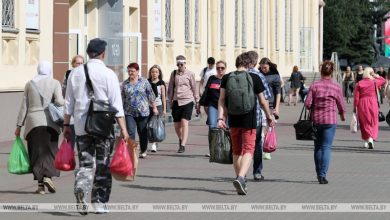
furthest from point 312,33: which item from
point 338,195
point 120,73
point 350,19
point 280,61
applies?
point 338,195

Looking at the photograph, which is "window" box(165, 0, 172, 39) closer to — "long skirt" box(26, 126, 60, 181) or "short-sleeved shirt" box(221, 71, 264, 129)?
"short-sleeved shirt" box(221, 71, 264, 129)

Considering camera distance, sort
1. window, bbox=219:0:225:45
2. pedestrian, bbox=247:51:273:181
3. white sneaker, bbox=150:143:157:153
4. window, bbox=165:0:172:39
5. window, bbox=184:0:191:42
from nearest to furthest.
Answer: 1. pedestrian, bbox=247:51:273:181
2. white sneaker, bbox=150:143:157:153
3. window, bbox=165:0:172:39
4. window, bbox=184:0:191:42
5. window, bbox=219:0:225:45

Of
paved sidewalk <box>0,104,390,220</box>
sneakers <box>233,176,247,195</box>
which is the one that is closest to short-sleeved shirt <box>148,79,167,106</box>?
paved sidewalk <box>0,104,390,220</box>

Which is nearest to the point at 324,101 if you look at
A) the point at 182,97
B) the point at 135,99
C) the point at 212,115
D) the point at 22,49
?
the point at 212,115

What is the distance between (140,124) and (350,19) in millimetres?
77010

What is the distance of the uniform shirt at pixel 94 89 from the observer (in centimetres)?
1162

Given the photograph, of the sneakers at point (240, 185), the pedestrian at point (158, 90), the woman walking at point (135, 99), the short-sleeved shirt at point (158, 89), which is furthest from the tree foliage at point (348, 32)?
the sneakers at point (240, 185)

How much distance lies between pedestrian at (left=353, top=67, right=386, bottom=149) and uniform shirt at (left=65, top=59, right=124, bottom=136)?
11.6 meters

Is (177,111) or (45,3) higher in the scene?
(45,3)

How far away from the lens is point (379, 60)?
108m

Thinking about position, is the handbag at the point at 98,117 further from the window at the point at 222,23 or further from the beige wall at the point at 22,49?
the window at the point at 222,23

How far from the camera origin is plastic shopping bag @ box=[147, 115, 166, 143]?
1930 cm

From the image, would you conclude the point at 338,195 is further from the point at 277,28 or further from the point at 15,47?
the point at 277,28

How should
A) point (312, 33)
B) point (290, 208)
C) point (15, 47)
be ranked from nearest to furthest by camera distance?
point (290, 208), point (15, 47), point (312, 33)
